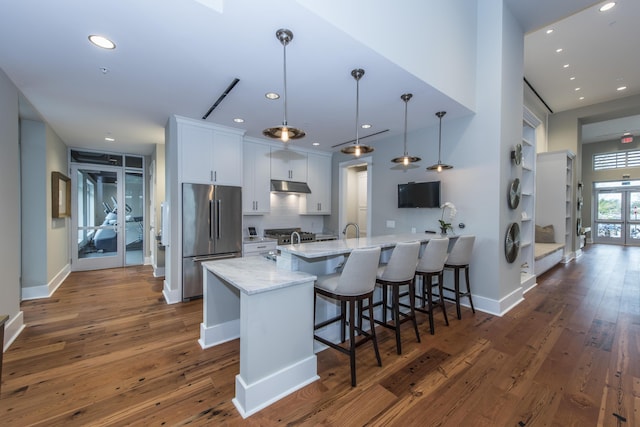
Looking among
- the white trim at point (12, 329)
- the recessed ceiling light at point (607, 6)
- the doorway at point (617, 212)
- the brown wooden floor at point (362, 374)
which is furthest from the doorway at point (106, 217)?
the doorway at point (617, 212)

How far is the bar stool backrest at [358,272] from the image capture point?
203cm

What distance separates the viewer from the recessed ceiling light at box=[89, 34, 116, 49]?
6.43 ft

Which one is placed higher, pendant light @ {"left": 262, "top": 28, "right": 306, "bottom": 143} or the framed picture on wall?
pendant light @ {"left": 262, "top": 28, "right": 306, "bottom": 143}

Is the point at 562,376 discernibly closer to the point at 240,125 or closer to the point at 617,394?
the point at 617,394

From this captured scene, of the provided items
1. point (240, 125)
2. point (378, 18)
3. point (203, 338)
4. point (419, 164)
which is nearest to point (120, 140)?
point (240, 125)

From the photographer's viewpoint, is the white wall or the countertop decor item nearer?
the white wall

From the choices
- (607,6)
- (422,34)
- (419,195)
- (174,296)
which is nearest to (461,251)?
(419,195)

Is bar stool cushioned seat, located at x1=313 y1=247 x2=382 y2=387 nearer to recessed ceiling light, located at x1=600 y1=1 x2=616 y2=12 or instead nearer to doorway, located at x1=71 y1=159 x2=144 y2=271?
recessed ceiling light, located at x1=600 y1=1 x2=616 y2=12

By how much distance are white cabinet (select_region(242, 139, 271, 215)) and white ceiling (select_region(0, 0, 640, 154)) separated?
1.41ft

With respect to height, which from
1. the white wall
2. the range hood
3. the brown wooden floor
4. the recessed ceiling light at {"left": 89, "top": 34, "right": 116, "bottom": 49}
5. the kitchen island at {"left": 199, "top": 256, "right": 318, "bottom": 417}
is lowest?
the brown wooden floor

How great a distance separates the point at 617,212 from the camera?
962cm

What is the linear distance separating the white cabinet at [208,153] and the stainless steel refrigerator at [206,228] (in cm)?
14

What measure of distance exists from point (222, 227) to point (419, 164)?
329 cm

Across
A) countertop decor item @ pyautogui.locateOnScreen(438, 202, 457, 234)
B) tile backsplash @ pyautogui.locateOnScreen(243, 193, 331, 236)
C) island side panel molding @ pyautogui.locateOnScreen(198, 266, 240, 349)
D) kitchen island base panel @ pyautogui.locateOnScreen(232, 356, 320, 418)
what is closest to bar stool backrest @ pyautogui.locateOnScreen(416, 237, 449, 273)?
countertop decor item @ pyautogui.locateOnScreen(438, 202, 457, 234)
